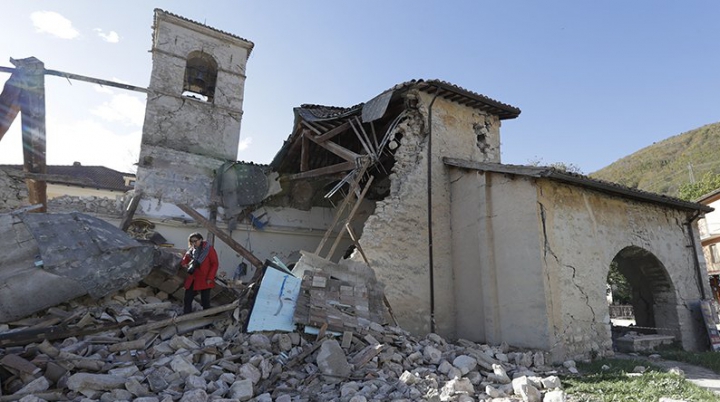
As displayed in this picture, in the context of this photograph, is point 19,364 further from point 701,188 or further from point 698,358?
point 701,188

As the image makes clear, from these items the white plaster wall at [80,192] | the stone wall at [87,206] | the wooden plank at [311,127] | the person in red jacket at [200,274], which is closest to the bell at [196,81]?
the stone wall at [87,206]

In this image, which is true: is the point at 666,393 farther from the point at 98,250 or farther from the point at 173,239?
the point at 173,239

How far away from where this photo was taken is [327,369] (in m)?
4.97

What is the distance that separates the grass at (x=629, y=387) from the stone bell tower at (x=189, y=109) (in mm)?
10557

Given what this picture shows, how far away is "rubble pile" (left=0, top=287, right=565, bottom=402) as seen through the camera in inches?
167

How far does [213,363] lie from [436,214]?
5862 mm

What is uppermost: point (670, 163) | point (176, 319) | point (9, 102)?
point (670, 163)

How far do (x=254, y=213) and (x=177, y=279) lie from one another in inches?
244

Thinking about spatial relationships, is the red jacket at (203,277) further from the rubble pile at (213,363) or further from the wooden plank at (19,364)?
the wooden plank at (19,364)

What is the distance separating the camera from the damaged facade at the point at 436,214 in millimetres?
7613

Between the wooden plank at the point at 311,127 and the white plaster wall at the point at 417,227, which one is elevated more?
the wooden plank at the point at 311,127

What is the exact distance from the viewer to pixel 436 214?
9.23 meters

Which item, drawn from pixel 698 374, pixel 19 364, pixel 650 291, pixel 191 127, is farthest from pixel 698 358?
pixel 191 127

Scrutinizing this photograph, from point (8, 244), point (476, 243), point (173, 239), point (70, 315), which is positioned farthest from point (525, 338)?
point (173, 239)
